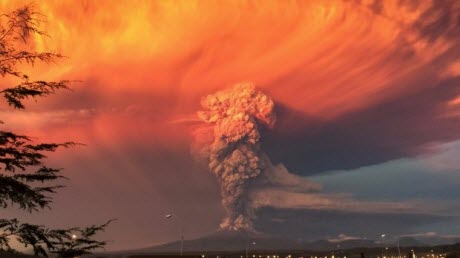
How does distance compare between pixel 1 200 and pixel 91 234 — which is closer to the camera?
pixel 1 200

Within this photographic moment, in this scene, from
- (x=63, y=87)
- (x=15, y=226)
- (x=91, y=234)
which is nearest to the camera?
(x=15, y=226)

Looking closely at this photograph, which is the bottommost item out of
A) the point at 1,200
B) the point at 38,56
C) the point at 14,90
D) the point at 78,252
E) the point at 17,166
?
the point at 78,252

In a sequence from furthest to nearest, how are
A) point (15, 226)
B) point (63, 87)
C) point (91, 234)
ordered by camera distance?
point (91, 234) < point (63, 87) < point (15, 226)

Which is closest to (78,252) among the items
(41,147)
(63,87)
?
(41,147)

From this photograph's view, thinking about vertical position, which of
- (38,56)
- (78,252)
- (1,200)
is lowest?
(78,252)

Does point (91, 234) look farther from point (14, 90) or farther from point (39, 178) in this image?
point (14, 90)

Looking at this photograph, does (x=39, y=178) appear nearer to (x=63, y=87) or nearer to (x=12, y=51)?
(x=63, y=87)

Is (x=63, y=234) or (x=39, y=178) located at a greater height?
(x=39, y=178)

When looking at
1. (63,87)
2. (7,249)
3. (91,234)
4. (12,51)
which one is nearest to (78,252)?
(91,234)

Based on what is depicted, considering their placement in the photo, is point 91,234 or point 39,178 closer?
point 39,178
